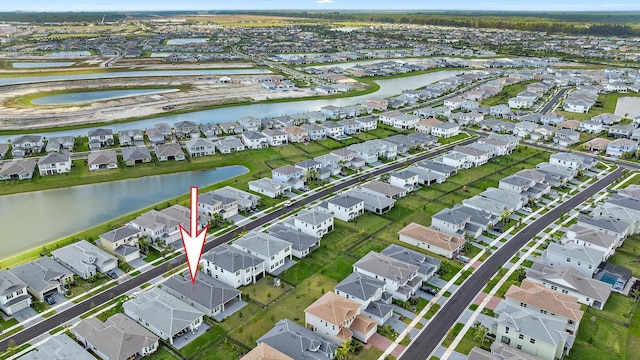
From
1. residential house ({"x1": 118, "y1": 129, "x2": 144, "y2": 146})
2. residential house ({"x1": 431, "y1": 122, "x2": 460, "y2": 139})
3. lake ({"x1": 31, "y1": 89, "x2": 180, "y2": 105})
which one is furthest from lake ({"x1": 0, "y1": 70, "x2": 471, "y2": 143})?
residential house ({"x1": 431, "y1": 122, "x2": 460, "y2": 139})

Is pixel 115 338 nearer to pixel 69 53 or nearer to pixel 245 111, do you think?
pixel 245 111

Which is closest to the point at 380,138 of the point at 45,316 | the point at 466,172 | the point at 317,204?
the point at 466,172

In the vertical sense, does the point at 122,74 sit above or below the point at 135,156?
above

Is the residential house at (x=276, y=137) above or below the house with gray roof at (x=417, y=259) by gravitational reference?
above

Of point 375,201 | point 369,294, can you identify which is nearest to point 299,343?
point 369,294

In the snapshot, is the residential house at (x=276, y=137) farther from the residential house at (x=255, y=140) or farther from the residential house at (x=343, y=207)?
the residential house at (x=343, y=207)

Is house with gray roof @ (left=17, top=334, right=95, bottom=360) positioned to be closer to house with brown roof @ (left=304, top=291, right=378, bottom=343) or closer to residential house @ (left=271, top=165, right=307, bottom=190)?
house with brown roof @ (left=304, top=291, right=378, bottom=343)

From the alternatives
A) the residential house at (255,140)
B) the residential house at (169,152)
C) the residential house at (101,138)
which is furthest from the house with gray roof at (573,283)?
the residential house at (101,138)
